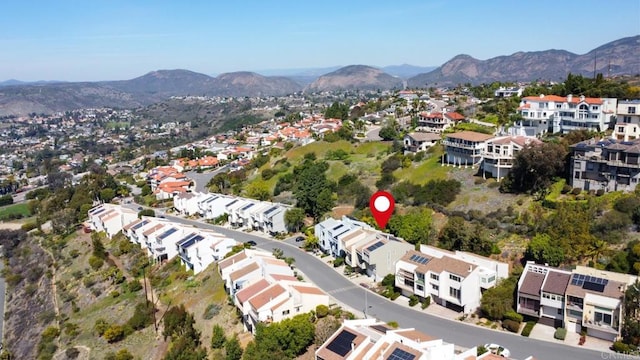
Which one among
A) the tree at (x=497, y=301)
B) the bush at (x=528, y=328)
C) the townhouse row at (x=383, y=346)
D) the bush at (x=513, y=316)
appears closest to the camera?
the townhouse row at (x=383, y=346)

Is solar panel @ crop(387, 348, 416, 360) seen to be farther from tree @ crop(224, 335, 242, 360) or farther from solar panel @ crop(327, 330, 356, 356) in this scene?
tree @ crop(224, 335, 242, 360)

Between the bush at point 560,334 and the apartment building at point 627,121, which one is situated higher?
the apartment building at point 627,121

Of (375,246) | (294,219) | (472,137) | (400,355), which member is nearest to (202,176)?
(294,219)

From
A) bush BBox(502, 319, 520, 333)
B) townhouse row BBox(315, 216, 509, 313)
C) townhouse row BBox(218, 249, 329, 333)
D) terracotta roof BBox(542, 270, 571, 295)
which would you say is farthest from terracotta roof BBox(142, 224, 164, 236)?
terracotta roof BBox(542, 270, 571, 295)

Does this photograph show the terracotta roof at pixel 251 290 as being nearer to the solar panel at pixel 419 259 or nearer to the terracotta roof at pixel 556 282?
the solar panel at pixel 419 259

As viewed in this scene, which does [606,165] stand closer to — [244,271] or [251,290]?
[251,290]

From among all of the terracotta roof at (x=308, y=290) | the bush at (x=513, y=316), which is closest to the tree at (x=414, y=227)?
the terracotta roof at (x=308, y=290)

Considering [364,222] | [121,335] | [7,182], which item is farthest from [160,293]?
[7,182]
